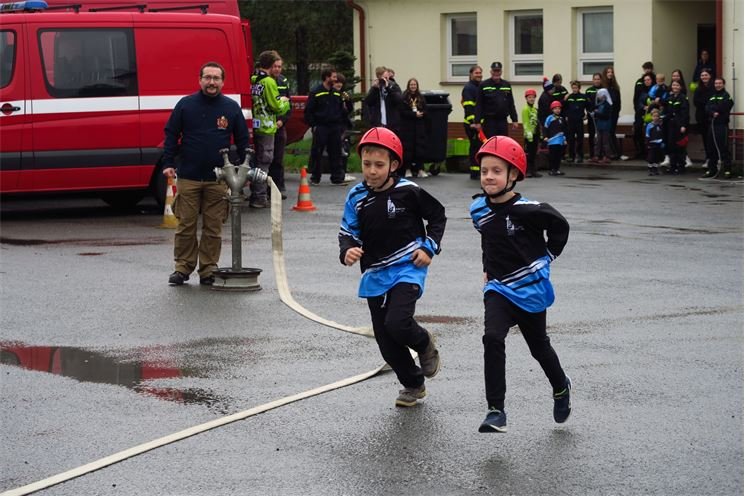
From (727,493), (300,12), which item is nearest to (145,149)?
(727,493)

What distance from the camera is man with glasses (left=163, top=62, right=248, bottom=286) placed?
11.7 meters

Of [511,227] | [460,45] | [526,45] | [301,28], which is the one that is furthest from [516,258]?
[301,28]

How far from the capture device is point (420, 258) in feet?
23.6

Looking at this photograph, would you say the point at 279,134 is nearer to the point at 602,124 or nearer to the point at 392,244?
the point at 602,124

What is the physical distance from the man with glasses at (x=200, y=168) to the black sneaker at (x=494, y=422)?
17.7 ft

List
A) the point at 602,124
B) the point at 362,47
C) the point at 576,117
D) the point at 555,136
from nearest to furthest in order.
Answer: the point at 555,136 < the point at 602,124 < the point at 576,117 < the point at 362,47

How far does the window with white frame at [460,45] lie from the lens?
32.2 meters

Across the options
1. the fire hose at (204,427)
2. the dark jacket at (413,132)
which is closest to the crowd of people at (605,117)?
the dark jacket at (413,132)

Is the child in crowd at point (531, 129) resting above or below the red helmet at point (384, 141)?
below

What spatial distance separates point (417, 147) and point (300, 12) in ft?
62.4

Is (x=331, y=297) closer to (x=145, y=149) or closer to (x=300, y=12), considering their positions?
(x=145, y=149)

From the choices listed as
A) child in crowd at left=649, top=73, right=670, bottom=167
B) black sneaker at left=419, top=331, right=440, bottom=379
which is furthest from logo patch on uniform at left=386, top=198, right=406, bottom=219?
child in crowd at left=649, top=73, right=670, bottom=167

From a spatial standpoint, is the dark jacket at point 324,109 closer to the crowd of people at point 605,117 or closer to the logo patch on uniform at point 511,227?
the crowd of people at point 605,117

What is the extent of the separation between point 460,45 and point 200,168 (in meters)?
21.4
